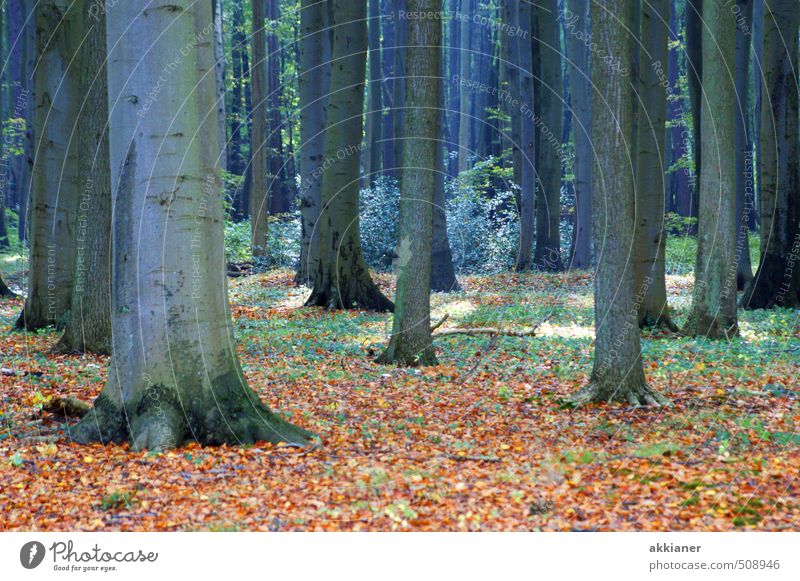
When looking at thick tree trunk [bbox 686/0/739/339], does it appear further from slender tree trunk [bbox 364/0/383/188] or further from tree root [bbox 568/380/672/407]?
slender tree trunk [bbox 364/0/383/188]

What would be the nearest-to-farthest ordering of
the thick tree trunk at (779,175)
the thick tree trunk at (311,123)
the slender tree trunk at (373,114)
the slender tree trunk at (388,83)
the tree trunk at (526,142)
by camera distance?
the thick tree trunk at (779,175), the thick tree trunk at (311,123), the tree trunk at (526,142), the slender tree trunk at (373,114), the slender tree trunk at (388,83)

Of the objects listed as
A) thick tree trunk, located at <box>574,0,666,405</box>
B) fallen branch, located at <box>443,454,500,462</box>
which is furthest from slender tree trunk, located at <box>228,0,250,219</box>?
fallen branch, located at <box>443,454,500,462</box>

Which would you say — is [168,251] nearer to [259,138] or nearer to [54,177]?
[54,177]

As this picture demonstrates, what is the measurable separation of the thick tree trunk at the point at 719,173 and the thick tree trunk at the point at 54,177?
1008 centimetres

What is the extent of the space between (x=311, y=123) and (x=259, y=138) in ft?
25.1

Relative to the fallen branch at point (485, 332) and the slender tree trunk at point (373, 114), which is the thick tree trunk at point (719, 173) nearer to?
the fallen branch at point (485, 332)

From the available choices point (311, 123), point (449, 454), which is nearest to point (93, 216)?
point (449, 454)

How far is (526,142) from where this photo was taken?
25.4 meters

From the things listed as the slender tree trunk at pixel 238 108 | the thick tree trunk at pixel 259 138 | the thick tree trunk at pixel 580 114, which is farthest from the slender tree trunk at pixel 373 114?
the thick tree trunk at pixel 580 114

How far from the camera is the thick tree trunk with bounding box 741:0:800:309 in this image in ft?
50.0

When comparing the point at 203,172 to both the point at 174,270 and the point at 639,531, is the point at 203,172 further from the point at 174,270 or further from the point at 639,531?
the point at 639,531

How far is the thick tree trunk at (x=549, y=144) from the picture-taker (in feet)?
80.4

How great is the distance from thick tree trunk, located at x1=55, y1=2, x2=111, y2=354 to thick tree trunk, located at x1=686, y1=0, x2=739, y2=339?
870 centimetres
